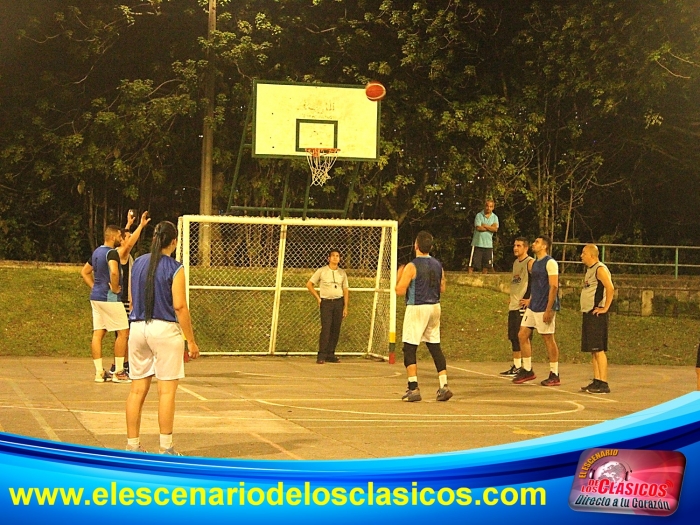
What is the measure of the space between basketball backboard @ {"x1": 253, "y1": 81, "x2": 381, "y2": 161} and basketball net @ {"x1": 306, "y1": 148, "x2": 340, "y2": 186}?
0.08 metres

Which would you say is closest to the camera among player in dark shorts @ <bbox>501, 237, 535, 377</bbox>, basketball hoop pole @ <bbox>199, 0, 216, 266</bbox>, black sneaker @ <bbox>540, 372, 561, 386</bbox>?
black sneaker @ <bbox>540, 372, 561, 386</bbox>

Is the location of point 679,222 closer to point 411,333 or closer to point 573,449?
point 411,333

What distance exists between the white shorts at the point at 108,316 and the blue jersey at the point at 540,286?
17.4ft

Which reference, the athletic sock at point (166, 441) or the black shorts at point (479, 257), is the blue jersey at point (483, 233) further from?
the athletic sock at point (166, 441)

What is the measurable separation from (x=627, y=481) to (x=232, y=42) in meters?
24.3

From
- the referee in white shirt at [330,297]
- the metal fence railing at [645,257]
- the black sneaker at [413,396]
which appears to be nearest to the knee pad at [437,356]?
the black sneaker at [413,396]

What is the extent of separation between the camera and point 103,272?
12.6 metres

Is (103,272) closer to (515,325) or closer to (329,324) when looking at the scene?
(329,324)

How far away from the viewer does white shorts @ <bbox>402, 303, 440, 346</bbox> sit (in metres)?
11.7

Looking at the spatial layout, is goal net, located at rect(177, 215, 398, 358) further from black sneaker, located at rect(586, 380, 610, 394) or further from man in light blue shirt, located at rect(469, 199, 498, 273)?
black sneaker, located at rect(586, 380, 610, 394)

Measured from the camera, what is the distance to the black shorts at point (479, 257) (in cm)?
2432

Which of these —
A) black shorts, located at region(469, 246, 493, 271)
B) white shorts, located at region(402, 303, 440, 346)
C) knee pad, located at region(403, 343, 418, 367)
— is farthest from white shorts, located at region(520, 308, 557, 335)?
black shorts, located at region(469, 246, 493, 271)

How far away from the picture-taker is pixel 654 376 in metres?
16.5

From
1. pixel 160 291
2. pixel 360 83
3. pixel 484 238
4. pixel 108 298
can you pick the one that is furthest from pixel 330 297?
pixel 360 83
